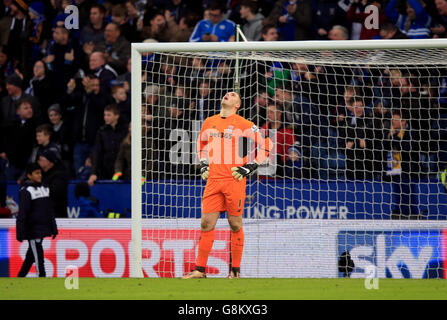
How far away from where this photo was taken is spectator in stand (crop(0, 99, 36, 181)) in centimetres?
921

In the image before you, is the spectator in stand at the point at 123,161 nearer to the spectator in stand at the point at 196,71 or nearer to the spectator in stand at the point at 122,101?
the spectator in stand at the point at 122,101

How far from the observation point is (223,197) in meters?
6.01

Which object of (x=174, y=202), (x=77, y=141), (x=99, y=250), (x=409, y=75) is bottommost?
(x=99, y=250)

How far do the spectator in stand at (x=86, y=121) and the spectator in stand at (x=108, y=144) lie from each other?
1.13 feet

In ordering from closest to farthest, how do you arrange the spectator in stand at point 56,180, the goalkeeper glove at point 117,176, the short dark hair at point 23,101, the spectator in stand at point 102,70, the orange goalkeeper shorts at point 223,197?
the orange goalkeeper shorts at point 223,197 < the spectator in stand at point 56,180 < the goalkeeper glove at point 117,176 < the spectator in stand at point 102,70 < the short dark hair at point 23,101

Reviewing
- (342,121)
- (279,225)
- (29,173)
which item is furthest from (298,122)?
(29,173)

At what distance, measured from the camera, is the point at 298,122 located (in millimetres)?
8242

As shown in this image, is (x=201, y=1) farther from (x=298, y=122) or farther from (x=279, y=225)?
(x=279, y=225)

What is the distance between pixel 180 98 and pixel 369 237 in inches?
103

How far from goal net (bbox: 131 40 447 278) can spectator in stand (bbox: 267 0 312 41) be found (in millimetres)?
1004

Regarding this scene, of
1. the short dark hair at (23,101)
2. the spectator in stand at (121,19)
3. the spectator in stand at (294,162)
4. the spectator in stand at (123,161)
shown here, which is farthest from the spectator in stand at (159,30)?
the spectator in stand at (294,162)

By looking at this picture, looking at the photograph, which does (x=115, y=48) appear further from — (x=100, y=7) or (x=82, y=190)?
(x=82, y=190)

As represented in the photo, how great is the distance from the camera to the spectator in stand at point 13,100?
943 cm

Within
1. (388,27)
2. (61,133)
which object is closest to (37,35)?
(61,133)
